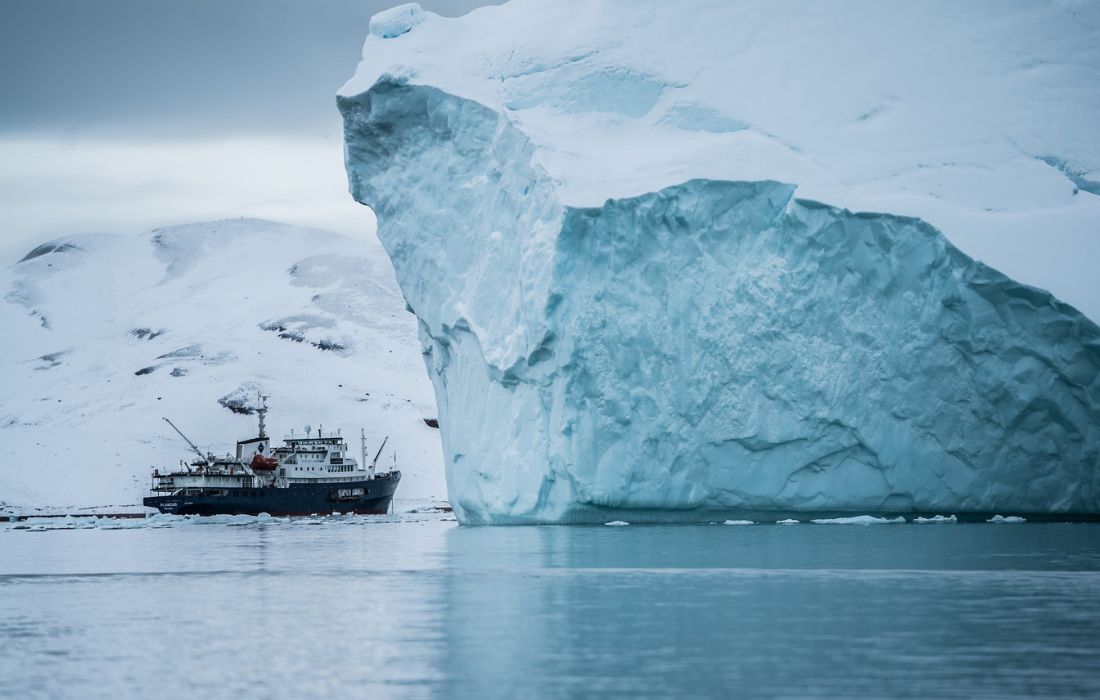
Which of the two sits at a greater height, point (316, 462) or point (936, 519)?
point (316, 462)

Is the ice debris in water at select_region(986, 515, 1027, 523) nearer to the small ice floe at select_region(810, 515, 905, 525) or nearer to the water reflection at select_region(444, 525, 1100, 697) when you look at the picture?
the small ice floe at select_region(810, 515, 905, 525)

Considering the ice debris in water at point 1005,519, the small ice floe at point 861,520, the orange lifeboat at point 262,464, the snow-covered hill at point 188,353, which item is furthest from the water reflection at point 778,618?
the snow-covered hill at point 188,353

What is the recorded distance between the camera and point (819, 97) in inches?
1027

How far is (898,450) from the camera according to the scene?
2298 centimetres

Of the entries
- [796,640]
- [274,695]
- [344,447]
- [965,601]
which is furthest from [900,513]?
[344,447]

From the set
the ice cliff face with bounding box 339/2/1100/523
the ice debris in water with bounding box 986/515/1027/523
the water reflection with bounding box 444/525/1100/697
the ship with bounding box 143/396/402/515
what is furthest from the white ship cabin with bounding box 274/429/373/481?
the water reflection with bounding box 444/525/1100/697

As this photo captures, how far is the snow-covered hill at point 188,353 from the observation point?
2279 inches

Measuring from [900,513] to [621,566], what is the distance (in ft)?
29.5

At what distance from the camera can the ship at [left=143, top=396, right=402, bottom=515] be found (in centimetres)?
4619

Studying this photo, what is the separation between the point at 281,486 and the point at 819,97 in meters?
26.3

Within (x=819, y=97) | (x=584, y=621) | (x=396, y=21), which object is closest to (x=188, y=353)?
(x=396, y=21)

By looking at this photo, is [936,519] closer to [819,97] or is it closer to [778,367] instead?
[778,367]

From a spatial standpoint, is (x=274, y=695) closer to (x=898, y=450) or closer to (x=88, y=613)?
(x=88, y=613)

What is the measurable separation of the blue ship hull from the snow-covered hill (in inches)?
333
